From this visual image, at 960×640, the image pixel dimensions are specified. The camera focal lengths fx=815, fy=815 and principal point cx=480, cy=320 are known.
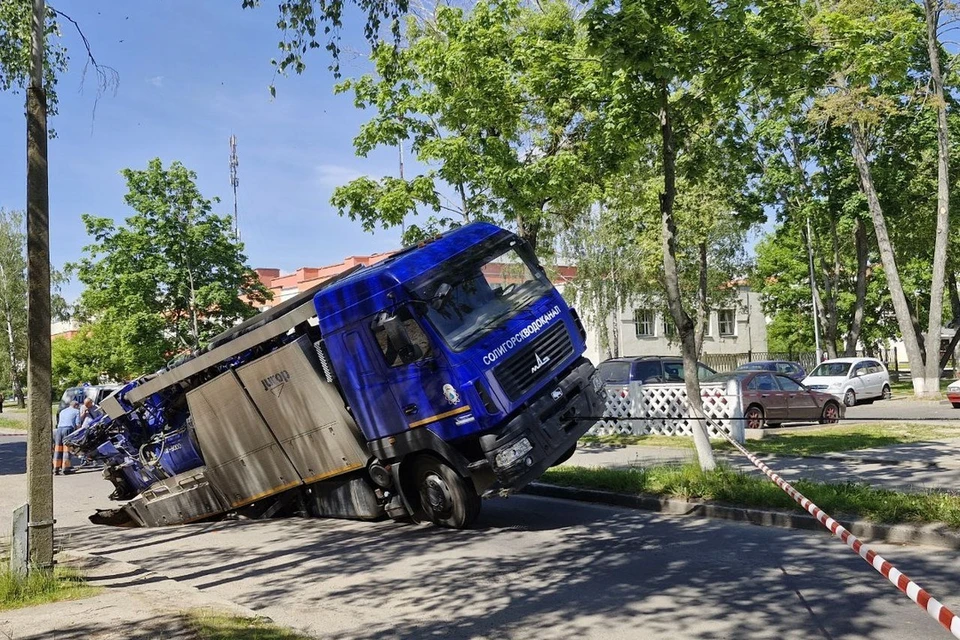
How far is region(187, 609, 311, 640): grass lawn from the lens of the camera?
5.21 meters

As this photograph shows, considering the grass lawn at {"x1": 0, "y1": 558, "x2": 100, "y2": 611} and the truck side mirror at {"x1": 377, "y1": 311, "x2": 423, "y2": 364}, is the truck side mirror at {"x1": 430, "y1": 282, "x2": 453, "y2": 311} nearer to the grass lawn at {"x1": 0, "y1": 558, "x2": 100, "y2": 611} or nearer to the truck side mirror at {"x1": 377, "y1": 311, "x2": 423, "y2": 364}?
the truck side mirror at {"x1": 377, "y1": 311, "x2": 423, "y2": 364}

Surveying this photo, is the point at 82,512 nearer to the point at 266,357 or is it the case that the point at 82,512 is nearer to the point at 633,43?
the point at 266,357

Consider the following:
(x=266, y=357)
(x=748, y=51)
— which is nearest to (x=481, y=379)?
(x=266, y=357)

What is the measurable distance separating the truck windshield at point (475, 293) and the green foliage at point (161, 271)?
29017 millimetres

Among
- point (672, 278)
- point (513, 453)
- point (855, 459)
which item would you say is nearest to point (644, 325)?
point (855, 459)

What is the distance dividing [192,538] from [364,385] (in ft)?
10.5

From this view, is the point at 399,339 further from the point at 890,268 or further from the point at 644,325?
the point at 644,325

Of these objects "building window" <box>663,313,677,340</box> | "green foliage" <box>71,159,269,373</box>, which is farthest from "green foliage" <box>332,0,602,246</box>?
"building window" <box>663,313,677,340</box>

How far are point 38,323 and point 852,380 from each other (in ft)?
88.4

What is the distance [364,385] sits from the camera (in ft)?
30.8

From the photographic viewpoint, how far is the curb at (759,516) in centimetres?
727

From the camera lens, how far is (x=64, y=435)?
19812mm

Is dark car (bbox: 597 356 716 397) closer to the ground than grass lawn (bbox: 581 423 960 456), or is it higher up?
higher up

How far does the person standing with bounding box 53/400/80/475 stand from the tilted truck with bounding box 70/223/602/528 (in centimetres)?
918
